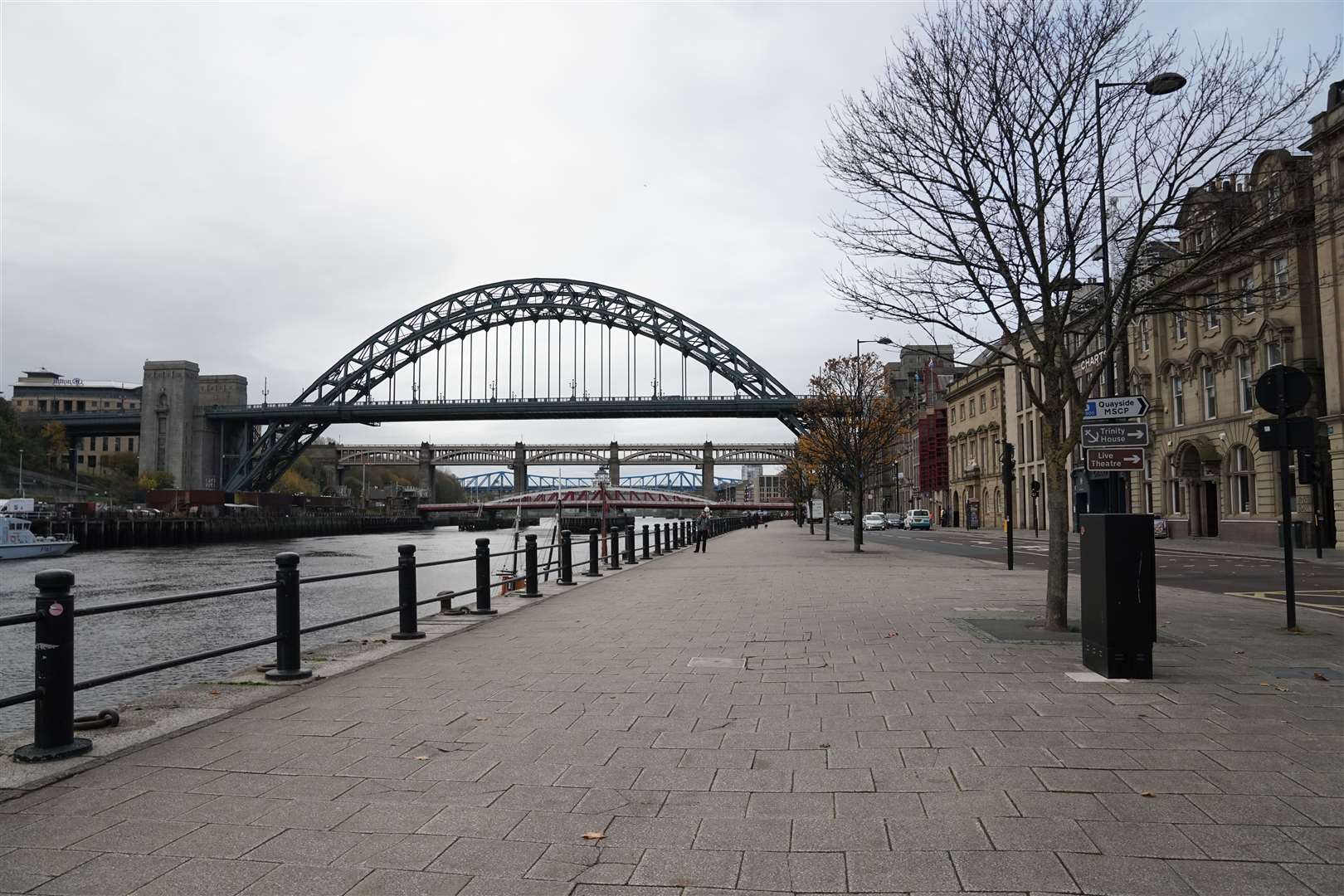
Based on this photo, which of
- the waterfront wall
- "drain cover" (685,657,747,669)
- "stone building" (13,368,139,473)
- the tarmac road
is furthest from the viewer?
"stone building" (13,368,139,473)

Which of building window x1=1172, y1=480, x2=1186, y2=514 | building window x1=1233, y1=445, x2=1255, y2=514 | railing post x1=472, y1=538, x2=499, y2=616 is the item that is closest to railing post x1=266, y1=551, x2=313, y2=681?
railing post x1=472, y1=538, x2=499, y2=616

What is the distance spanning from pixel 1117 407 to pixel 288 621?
820 cm

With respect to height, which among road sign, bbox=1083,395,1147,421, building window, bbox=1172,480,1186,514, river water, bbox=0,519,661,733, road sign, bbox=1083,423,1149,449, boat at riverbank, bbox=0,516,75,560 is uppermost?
road sign, bbox=1083,395,1147,421

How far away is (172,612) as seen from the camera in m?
25.9

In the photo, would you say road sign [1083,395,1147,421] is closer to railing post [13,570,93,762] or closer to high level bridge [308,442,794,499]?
railing post [13,570,93,762]

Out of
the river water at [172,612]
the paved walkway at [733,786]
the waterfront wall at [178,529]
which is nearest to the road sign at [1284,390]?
the paved walkway at [733,786]

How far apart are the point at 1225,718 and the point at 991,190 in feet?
24.2

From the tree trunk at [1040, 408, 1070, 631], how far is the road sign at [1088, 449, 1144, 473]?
0.55 m

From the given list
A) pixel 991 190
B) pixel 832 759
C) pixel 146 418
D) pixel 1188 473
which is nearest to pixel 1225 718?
pixel 832 759

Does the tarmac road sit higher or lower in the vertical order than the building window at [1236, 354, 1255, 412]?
lower

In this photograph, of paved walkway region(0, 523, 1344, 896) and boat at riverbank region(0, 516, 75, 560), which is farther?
boat at riverbank region(0, 516, 75, 560)

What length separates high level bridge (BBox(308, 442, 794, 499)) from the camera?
143500mm

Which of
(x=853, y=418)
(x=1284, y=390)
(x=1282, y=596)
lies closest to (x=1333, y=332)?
(x=853, y=418)

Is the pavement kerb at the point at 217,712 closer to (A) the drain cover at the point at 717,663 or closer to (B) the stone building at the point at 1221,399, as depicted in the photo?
(A) the drain cover at the point at 717,663
